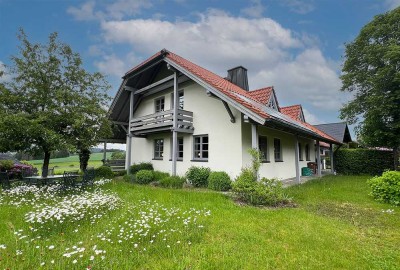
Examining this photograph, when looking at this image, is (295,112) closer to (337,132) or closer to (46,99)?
(337,132)

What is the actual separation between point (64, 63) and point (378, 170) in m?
21.6

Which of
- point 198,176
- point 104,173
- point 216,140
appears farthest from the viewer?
point 104,173

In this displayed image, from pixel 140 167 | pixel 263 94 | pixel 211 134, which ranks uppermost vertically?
pixel 263 94

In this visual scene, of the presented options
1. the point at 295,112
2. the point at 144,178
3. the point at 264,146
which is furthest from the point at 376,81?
the point at 144,178

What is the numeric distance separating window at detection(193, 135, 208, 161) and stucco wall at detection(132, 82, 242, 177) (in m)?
0.22

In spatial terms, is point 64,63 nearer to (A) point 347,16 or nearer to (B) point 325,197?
(B) point 325,197

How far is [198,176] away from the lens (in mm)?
10469

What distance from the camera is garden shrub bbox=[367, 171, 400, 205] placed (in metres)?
7.28

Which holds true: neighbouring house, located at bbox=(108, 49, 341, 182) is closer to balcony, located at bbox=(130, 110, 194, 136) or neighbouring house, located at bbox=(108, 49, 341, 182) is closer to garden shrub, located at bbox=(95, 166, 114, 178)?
balcony, located at bbox=(130, 110, 194, 136)

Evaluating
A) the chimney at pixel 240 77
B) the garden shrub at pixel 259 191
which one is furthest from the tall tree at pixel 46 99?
the chimney at pixel 240 77

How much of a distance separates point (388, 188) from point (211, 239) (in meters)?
7.20

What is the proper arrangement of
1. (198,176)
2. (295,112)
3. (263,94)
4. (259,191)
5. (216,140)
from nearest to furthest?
(259,191), (198,176), (216,140), (263,94), (295,112)

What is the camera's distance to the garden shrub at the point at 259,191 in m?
6.89

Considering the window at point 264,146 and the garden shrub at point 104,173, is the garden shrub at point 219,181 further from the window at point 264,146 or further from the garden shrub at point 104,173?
the garden shrub at point 104,173
